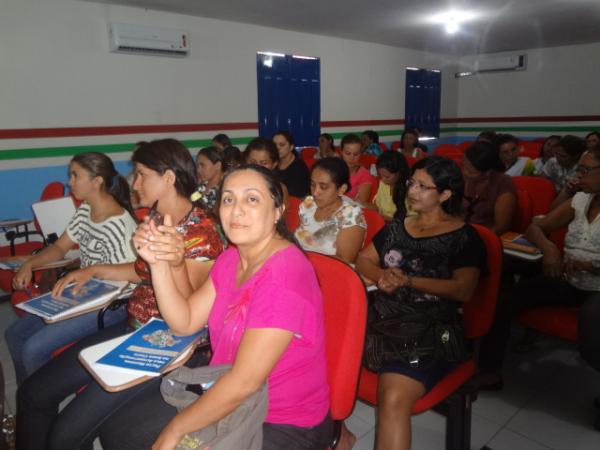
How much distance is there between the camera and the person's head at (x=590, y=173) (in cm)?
226

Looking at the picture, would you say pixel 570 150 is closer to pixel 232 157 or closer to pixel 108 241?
pixel 232 157

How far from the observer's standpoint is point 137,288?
6.09ft

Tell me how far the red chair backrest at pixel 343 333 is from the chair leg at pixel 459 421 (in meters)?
0.56

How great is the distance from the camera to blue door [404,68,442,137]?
938 centimetres

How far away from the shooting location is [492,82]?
33.3ft

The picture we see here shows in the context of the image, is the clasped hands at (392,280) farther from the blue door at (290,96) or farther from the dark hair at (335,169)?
the blue door at (290,96)

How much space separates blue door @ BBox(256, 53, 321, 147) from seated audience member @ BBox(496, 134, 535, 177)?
10.5ft

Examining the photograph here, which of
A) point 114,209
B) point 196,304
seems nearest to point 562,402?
point 196,304

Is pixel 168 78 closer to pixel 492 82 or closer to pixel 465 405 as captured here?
pixel 465 405

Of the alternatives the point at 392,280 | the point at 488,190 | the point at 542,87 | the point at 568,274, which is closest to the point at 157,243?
the point at 392,280

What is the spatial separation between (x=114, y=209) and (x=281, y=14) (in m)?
4.54

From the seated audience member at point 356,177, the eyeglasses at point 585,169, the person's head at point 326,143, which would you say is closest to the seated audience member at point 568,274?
the eyeglasses at point 585,169

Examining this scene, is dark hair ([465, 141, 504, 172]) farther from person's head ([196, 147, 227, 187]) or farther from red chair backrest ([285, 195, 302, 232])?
person's head ([196, 147, 227, 187])

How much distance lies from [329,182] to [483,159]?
1.24 metres
